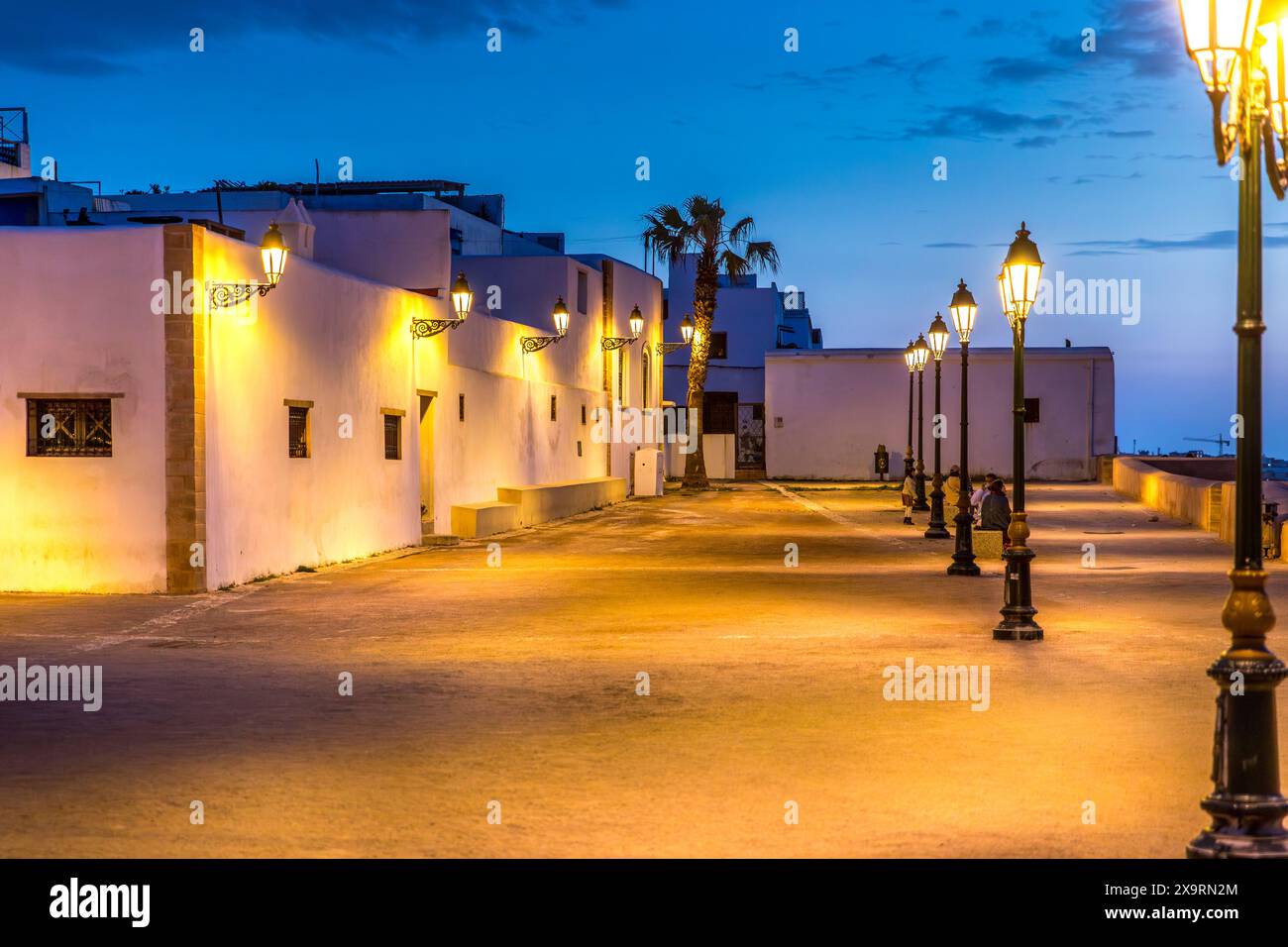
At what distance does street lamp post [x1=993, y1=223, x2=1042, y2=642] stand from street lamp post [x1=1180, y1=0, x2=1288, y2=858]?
689cm

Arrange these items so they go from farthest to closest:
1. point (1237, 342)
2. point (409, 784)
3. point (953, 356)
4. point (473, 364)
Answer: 1. point (953, 356)
2. point (473, 364)
3. point (409, 784)
4. point (1237, 342)

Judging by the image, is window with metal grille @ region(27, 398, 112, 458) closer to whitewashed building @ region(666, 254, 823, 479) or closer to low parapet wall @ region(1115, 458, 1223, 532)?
low parapet wall @ region(1115, 458, 1223, 532)

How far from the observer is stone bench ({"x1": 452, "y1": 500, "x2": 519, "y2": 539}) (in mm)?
27969

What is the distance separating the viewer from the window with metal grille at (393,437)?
82.2 feet

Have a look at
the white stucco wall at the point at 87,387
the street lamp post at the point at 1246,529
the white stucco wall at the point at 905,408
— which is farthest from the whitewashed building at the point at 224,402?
the white stucco wall at the point at 905,408

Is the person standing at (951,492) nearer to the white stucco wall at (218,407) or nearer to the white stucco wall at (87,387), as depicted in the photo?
the white stucco wall at (218,407)

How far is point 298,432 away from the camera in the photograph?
20953 mm

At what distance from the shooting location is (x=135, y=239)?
56.2 ft

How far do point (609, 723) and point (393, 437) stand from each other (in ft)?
54.5

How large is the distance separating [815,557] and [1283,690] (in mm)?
12341

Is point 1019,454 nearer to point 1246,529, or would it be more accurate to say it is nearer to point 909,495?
point 1246,529

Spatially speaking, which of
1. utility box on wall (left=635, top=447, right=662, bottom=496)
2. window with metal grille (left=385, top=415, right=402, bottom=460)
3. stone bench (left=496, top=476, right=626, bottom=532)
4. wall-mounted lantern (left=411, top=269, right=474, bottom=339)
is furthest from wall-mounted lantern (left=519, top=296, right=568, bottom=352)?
utility box on wall (left=635, top=447, right=662, bottom=496)

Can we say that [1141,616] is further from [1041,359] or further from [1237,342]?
[1041,359]
